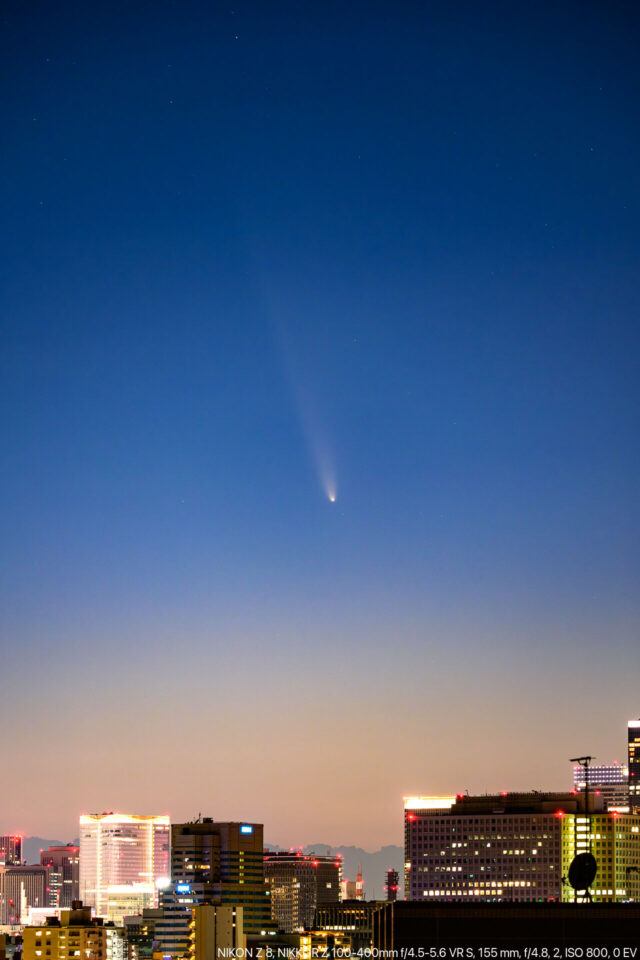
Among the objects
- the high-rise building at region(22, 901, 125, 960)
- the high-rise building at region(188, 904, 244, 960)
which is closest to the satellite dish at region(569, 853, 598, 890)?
the high-rise building at region(188, 904, 244, 960)

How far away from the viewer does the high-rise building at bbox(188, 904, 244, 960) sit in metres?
121

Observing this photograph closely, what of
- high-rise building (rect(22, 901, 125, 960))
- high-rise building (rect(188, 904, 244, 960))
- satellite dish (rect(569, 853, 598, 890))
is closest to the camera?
satellite dish (rect(569, 853, 598, 890))

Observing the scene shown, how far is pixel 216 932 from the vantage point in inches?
4936

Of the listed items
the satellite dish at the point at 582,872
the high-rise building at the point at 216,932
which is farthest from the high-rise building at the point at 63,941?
the satellite dish at the point at 582,872

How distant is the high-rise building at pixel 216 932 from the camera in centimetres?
12088

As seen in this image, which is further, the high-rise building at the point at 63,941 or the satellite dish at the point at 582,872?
the high-rise building at the point at 63,941

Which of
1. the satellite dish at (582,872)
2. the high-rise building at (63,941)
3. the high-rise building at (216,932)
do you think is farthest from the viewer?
the high-rise building at (63,941)

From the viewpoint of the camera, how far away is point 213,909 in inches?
5037

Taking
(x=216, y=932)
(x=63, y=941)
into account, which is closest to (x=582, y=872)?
(x=216, y=932)

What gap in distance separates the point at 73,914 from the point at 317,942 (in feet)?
98.6

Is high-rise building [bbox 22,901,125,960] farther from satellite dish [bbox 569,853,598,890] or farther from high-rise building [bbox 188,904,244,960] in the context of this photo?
satellite dish [bbox 569,853,598,890]

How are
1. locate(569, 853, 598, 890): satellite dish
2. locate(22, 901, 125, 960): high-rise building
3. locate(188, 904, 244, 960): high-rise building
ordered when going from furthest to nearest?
locate(22, 901, 125, 960): high-rise building, locate(188, 904, 244, 960): high-rise building, locate(569, 853, 598, 890): satellite dish

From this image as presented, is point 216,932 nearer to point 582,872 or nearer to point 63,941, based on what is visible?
point 63,941

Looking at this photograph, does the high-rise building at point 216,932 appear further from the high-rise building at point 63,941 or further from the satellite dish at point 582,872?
the satellite dish at point 582,872
